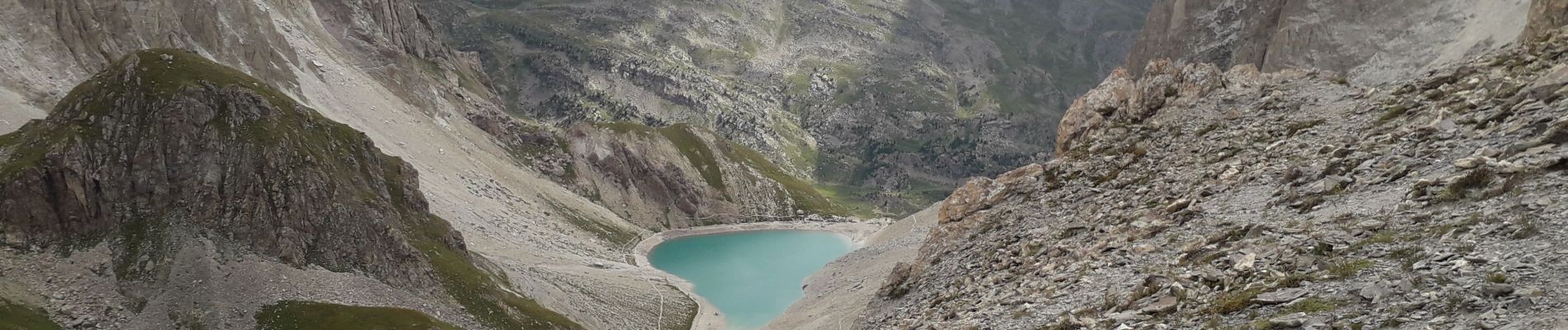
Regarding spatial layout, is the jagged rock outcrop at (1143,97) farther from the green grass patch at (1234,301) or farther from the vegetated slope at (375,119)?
the vegetated slope at (375,119)

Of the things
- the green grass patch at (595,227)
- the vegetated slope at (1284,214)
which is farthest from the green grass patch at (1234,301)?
the green grass patch at (595,227)

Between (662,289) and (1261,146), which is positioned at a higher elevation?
(1261,146)

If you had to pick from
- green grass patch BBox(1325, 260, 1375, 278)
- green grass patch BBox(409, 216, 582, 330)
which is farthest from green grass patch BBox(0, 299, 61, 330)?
green grass patch BBox(1325, 260, 1375, 278)

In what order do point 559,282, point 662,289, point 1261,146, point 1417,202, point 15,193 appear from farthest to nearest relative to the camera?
point 662,289 → point 559,282 → point 15,193 → point 1261,146 → point 1417,202

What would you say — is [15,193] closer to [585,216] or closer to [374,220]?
[374,220]

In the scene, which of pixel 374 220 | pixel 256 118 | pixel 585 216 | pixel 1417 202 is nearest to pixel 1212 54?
pixel 1417 202

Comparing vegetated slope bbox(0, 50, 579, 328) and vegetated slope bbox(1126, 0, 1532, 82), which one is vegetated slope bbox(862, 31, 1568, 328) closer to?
A: vegetated slope bbox(1126, 0, 1532, 82)

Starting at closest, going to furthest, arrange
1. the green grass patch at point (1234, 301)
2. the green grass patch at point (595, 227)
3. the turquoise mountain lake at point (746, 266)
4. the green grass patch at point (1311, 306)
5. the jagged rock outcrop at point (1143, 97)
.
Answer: the green grass patch at point (1311, 306), the green grass patch at point (1234, 301), the jagged rock outcrop at point (1143, 97), the turquoise mountain lake at point (746, 266), the green grass patch at point (595, 227)
